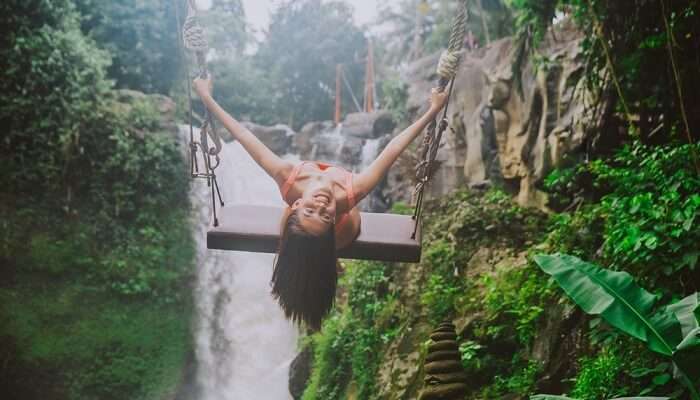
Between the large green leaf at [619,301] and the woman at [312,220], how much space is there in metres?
0.87

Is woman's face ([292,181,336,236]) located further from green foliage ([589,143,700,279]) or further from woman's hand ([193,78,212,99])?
green foliage ([589,143,700,279])

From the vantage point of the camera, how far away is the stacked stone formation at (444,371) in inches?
127

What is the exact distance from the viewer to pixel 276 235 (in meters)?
2.52

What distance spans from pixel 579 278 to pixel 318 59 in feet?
49.9

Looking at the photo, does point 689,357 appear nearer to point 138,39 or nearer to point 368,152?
point 368,152

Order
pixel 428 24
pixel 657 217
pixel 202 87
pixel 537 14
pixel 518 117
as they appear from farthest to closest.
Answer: pixel 428 24 → pixel 518 117 → pixel 537 14 → pixel 657 217 → pixel 202 87

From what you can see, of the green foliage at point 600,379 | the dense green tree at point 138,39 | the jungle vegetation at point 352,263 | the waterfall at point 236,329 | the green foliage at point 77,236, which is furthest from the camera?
the dense green tree at point 138,39

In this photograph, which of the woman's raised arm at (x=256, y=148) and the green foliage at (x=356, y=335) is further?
the green foliage at (x=356, y=335)

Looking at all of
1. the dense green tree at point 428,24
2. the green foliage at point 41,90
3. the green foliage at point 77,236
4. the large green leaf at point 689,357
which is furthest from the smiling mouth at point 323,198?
the dense green tree at point 428,24

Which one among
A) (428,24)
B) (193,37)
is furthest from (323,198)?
(428,24)

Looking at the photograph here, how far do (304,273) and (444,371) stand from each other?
139 centimetres

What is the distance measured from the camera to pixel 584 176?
4.96 metres

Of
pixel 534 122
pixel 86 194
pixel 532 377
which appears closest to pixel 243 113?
pixel 86 194

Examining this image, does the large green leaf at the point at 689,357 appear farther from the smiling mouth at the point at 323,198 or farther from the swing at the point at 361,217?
the smiling mouth at the point at 323,198
